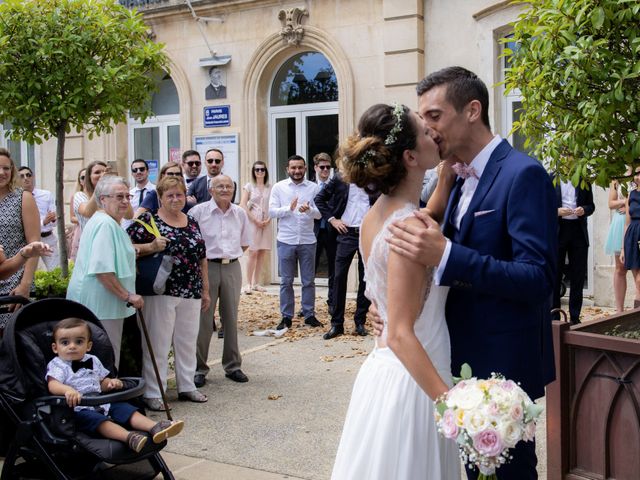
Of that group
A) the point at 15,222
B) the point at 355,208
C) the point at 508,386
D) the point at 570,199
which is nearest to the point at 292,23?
the point at 355,208

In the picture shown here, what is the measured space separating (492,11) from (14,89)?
22.9 feet

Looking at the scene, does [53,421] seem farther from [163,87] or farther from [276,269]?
[163,87]

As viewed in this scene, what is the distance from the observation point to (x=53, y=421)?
430 cm

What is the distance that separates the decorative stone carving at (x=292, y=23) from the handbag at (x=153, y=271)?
734 centimetres

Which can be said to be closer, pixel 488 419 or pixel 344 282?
pixel 488 419

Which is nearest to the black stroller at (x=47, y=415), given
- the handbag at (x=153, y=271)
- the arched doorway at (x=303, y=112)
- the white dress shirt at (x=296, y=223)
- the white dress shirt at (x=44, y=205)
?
the handbag at (x=153, y=271)

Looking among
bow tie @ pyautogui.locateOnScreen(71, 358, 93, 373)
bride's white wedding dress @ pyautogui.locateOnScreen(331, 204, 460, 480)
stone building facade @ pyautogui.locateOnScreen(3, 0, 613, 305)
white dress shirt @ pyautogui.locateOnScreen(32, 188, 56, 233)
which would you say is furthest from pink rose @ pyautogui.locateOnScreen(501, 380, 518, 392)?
white dress shirt @ pyautogui.locateOnScreen(32, 188, 56, 233)

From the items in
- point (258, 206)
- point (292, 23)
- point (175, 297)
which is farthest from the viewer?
point (292, 23)

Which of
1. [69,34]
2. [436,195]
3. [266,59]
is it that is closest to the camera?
[436,195]

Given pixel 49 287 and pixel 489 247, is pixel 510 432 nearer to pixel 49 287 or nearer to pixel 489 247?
pixel 489 247

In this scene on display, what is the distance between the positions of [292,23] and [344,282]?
5.55m

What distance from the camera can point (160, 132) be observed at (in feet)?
48.6

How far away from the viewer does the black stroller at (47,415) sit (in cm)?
428

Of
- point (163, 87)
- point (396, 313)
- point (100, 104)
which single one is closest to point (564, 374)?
point (396, 313)
